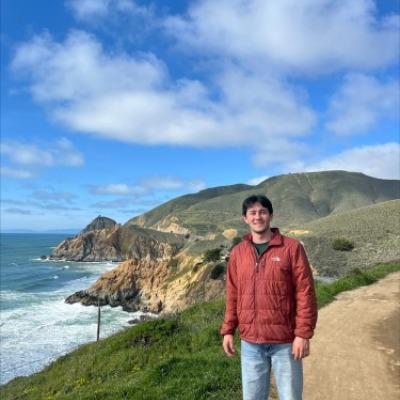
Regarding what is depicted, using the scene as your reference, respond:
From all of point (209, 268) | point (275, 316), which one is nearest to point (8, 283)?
point (209, 268)

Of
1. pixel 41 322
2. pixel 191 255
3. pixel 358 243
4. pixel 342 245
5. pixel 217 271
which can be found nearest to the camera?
pixel 342 245

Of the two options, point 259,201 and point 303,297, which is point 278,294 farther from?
point 259,201

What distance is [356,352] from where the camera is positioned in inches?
323

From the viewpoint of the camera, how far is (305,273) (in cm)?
370

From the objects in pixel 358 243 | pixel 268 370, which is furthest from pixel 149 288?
pixel 268 370

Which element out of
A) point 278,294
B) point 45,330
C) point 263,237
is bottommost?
point 45,330

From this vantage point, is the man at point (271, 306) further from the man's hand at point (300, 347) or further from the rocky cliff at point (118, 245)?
the rocky cliff at point (118, 245)

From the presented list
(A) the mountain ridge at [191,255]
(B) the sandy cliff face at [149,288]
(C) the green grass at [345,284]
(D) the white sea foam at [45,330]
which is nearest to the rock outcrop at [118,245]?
(A) the mountain ridge at [191,255]

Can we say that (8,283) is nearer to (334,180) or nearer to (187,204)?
(187,204)

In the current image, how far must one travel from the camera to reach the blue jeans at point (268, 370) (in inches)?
149

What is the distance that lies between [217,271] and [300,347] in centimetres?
2748

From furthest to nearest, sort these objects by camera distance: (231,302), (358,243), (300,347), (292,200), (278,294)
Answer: (292,200) → (358,243) → (231,302) → (278,294) → (300,347)

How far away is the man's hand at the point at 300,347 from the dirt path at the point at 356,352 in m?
2.88

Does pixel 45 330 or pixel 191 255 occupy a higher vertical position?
pixel 191 255
